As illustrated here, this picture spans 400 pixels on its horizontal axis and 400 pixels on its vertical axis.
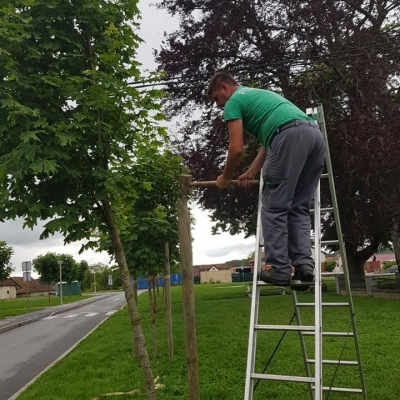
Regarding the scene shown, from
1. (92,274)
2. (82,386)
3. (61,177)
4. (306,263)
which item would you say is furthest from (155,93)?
(92,274)

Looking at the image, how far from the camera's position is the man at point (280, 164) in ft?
10.7

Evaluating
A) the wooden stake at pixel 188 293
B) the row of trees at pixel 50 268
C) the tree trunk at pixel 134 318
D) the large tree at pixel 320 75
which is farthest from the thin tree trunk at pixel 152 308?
the row of trees at pixel 50 268

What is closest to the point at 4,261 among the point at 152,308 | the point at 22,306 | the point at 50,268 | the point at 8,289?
the point at 22,306

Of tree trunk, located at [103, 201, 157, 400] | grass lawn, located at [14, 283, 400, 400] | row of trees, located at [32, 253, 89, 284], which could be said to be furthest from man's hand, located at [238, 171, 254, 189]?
row of trees, located at [32, 253, 89, 284]

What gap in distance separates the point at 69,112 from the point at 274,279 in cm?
255

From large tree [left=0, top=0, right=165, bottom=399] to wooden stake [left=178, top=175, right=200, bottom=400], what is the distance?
2.38 feet

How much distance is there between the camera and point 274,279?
3242 millimetres

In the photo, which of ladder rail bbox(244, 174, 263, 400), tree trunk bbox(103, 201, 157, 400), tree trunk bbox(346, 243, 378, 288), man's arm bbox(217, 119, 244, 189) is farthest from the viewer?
tree trunk bbox(346, 243, 378, 288)

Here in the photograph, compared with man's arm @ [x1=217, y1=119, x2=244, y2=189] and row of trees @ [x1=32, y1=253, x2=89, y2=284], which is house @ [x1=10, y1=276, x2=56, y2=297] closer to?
row of trees @ [x1=32, y1=253, x2=89, y2=284]

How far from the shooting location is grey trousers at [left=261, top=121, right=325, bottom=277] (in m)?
3.27

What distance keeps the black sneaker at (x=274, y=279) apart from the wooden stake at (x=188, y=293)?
92 centimetres

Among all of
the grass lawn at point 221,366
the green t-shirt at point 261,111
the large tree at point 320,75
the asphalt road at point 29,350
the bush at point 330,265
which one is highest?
the large tree at point 320,75

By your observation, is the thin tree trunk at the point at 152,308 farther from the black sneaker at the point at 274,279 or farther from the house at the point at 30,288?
the house at the point at 30,288

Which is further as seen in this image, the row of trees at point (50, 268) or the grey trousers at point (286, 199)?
the row of trees at point (50, 268)
